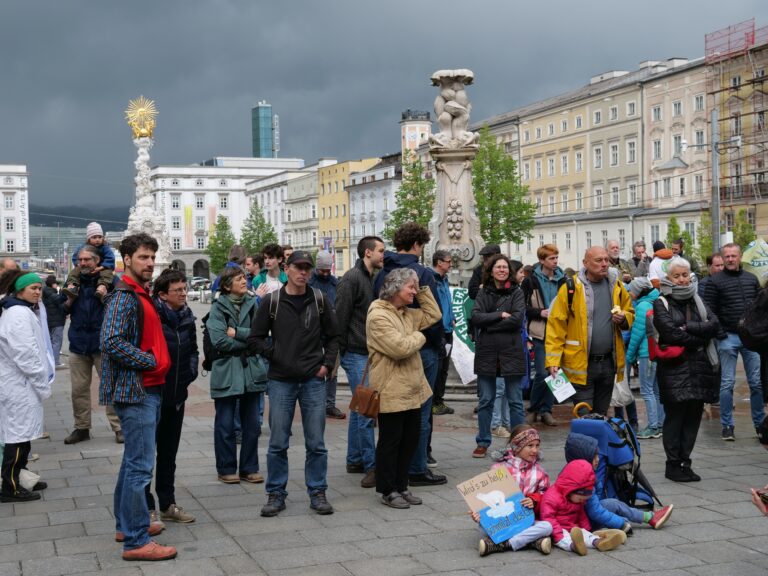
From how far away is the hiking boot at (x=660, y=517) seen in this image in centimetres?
670

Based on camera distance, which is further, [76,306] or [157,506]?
[76,306]

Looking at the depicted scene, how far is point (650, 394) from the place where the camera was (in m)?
10.6

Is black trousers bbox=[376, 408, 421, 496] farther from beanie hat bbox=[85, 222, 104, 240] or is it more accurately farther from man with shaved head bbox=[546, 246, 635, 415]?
beanie hat bbox=[85, 222, 104, 240]

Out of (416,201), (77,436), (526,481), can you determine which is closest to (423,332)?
(526,481)

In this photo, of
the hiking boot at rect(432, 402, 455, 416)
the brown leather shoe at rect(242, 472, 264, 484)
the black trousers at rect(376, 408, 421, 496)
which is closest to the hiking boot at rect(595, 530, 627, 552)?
the black trousers at rect(376, 408, 421, 496)

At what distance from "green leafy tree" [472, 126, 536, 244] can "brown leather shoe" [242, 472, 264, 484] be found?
50663mm

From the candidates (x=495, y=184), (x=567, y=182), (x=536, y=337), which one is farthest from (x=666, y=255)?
(x=567, y=182)

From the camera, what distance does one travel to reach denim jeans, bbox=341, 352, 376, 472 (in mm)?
8359

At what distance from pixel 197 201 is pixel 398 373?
14099 centimetres

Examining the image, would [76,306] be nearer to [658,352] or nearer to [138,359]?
[138,359]

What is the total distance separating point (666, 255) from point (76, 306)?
22.5ft

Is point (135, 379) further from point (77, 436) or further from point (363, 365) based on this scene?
point (77, 436)

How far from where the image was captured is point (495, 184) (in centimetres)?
5894

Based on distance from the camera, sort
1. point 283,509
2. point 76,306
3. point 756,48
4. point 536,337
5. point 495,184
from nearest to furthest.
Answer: point 283,509 → point 76,306 → point 536,337 → point 756,48 → point 495,184
